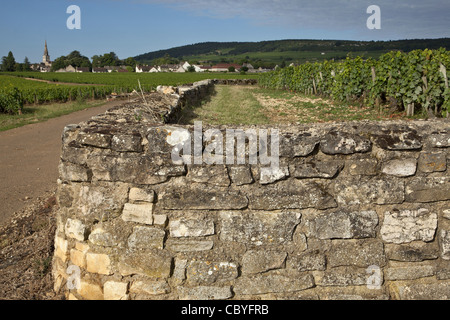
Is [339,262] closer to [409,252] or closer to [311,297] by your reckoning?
[311,297]

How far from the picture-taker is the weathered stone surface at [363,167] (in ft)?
10.00

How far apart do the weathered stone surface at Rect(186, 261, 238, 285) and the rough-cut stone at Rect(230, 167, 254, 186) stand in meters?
0.68

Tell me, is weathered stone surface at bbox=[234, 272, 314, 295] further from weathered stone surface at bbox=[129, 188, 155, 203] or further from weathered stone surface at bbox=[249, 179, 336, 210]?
weathered stone surface at bbox=[129, 188, 155, 203]

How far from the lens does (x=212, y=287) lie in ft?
10.1

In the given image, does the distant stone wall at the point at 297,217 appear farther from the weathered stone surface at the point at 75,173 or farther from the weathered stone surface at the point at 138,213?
the weathered stone surface at the point at 75,173

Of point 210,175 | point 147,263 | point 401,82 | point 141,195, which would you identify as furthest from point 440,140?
point 401,82

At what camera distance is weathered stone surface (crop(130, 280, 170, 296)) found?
10.2ft

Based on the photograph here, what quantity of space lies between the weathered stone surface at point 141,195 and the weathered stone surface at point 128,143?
339 mm

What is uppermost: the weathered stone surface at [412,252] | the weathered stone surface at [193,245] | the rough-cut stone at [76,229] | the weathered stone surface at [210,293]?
the rough-cut stone at [76,229]

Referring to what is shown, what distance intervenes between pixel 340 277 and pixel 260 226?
78 centimetres

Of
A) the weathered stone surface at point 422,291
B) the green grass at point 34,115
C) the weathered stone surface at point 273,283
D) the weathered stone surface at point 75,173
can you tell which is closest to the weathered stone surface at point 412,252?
the weathered stone surface at point 422,291

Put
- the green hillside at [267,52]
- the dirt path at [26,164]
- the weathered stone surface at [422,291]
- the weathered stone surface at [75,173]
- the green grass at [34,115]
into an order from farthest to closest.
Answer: the green hillside at [267,52] < the green grass at [34,115] < the dirt path at [26,164] < the weathered stone surface at [75,173] < the weathered stone surface at [422,291]

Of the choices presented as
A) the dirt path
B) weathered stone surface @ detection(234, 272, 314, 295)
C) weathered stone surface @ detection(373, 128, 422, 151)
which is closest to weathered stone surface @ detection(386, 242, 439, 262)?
weathered stone surface @ detection(234, 272, 314, 295)

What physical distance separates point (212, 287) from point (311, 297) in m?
0.82
